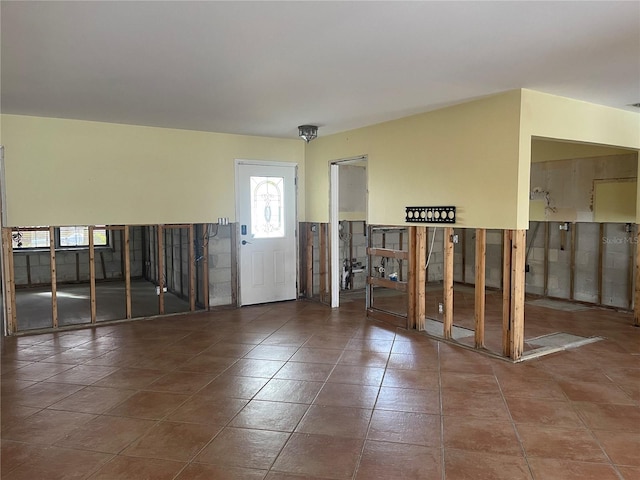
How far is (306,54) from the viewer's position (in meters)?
3.00

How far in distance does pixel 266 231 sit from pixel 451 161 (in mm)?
3089

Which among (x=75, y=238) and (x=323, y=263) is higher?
(x=75, y=238)

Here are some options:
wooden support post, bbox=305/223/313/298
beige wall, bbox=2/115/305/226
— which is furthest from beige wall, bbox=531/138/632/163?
beige wall, bbox=2/115/305/226

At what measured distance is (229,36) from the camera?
8.80 ft

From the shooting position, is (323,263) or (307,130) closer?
(307,130)

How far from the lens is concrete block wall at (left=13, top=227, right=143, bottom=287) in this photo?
339 inches

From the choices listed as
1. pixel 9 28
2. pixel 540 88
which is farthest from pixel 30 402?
pixel 540 88

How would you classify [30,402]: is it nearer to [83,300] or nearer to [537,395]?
[537,395]

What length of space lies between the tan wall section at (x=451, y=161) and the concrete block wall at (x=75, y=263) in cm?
618

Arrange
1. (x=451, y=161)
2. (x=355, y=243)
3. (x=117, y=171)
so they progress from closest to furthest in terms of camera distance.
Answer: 1. (x=451, y=161)
2. (x=117, y=171)
3. (x=355, y=243)

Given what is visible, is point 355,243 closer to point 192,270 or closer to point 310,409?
point 192,270

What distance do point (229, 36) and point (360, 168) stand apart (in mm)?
5134

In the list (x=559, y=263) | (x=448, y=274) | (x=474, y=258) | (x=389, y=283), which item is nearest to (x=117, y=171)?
(x=389, y=283)

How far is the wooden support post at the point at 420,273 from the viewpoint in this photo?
4.84m
